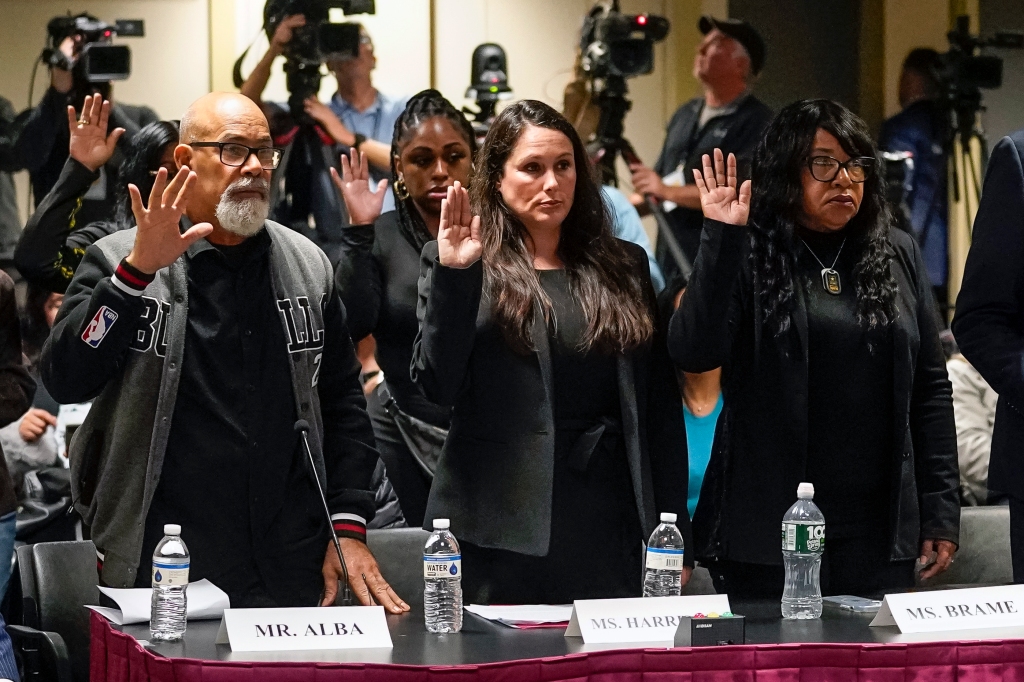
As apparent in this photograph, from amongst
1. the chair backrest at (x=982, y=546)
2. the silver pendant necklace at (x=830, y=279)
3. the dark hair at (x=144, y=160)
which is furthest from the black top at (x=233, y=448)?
the chair backrest at (x=982, y=546)

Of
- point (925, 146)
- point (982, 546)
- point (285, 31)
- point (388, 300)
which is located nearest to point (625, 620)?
point (388, 300)

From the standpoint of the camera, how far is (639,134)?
4.43 meters

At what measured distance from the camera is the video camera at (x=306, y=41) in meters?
4.14

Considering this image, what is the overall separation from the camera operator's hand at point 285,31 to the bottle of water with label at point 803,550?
8.02ft

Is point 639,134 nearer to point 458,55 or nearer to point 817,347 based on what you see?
point 458,55

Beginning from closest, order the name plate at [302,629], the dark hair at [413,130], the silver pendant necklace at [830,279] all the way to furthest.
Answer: the name plate at [302,629] → the silver pendant necklace at [830,279] → the dark hair at [413,130]

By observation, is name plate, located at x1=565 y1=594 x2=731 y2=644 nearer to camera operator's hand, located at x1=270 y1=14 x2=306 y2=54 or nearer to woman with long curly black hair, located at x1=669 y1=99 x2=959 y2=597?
woman with long curly black hair, located at x1=669 y1=99 x2=959 y2=597

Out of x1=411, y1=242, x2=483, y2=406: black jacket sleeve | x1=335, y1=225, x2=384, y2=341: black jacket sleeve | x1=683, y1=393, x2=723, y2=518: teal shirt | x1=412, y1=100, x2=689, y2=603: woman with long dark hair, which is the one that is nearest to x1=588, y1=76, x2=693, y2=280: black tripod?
x1=683, y1=393, x2=723, y2=518: teal shirt

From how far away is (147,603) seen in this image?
2053 millimetres

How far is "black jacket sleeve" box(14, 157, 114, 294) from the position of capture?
330cm

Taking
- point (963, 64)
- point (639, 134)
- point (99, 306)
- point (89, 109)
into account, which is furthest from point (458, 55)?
point (99, 306)

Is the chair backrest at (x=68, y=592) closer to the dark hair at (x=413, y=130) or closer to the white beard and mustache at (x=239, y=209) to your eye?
the white beard and mustache at (x=239, y=209)

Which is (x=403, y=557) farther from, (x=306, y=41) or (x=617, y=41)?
(x=617, y=41)

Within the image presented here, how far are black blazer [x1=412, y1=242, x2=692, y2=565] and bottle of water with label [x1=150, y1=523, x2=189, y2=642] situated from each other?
0.47m
